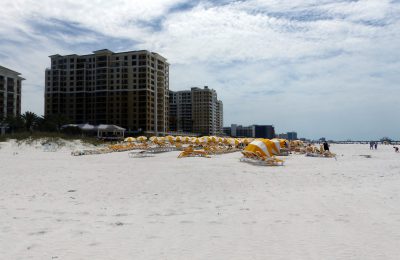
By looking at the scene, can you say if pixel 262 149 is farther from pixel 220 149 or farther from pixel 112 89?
pixel 112 89

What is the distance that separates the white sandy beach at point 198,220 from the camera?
14.9 ft

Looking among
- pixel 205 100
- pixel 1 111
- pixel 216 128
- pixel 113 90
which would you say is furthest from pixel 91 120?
pixel 216 128

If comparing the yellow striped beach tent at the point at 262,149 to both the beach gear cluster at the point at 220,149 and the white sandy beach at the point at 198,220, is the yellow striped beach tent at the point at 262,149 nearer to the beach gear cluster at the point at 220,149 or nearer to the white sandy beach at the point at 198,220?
the beach gear cluster at the point at 220,149

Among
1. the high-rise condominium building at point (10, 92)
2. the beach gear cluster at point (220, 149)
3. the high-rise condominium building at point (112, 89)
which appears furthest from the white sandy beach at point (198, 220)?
the high-rise condominium building at point (112, 89)

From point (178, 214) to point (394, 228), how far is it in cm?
414

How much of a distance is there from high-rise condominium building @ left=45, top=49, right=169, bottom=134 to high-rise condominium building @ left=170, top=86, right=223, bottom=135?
50.1 m

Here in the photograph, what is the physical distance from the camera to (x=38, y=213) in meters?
6.70

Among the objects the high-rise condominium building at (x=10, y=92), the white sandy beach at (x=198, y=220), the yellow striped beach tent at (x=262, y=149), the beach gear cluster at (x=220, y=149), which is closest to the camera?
the white sandy beach at (x=198, y=220)

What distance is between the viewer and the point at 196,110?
154250 mm

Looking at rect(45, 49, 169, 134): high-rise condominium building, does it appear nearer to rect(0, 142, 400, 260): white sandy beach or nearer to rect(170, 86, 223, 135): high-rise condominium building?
rect(170, 86, 223, 135): high-rise condominium building

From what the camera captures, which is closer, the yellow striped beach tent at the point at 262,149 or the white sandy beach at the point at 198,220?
the white sandy beach at the point at 198,220

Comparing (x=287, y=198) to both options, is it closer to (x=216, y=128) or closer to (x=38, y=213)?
(x=38, y=213)

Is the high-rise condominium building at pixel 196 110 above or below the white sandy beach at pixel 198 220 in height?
above

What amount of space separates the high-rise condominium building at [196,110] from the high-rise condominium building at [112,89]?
50061 mm
